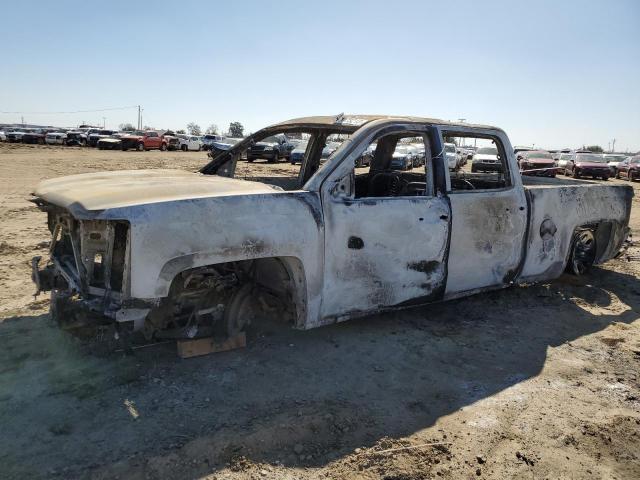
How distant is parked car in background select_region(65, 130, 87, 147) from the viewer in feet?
127

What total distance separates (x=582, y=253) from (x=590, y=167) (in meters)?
22.3

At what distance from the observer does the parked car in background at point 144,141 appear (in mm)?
36500

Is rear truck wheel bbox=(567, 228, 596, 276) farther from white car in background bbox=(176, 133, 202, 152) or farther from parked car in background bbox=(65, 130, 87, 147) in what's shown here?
white car in background bbox=(176, 133, 202, 152)

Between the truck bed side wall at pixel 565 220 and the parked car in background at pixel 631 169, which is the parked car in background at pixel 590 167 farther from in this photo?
the truck bed side wall at pixel 565 220

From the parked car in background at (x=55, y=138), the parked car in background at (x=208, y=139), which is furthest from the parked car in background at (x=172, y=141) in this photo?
the parked car in background at (x=55, y=138)

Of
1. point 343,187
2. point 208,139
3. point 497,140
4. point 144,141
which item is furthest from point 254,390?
point 208,139

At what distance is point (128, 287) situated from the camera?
2.79 meters

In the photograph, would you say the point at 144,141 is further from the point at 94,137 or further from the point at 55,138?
the point at 55,138

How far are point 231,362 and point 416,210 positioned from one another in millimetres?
1764

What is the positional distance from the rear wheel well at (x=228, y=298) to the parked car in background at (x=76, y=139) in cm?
4052

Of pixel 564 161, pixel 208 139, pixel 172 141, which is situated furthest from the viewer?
pixel 208 139

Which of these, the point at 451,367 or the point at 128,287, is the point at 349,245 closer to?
the point at 451,367

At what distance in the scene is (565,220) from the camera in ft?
16.7

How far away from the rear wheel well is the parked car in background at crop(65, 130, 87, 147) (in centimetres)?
4052
